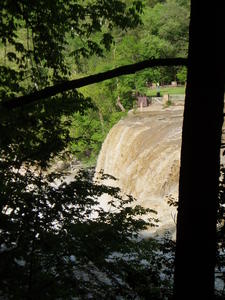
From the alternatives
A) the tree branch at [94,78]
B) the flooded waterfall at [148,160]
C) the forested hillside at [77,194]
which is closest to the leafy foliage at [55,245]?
the forested hillside at [77,194]

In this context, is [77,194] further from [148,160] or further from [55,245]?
[148,160]

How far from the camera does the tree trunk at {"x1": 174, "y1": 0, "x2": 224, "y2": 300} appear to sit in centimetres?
185

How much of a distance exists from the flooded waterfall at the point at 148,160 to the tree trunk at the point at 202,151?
29.1ft

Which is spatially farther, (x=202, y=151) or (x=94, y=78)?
(x=94, y=78)

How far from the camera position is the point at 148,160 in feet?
51.2

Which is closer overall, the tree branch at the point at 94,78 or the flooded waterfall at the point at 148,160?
the tree branch at the point at 94,78

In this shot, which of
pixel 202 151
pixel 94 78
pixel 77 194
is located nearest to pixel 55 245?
pixel 77 194

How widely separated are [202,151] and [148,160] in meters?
13.8

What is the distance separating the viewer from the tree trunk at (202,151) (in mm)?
1851

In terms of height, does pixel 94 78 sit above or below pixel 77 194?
below

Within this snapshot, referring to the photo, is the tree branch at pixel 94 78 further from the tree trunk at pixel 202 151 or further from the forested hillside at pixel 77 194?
the tree trunk at pixel 202 151

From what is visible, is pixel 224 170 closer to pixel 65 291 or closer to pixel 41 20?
pixel 65 291

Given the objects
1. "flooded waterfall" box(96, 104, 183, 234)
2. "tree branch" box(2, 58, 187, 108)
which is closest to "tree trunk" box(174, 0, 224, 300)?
"tree branch" box(2, 58, 187, 108)

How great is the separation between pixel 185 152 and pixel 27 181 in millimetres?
2917
